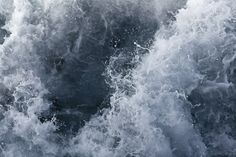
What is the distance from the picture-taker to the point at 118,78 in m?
14.9

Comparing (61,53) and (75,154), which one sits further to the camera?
(61,53)

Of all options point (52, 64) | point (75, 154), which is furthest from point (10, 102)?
point (75, 154)

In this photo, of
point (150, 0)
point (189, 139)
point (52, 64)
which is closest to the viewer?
point (189, 139)

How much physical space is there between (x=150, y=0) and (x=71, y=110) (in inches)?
217

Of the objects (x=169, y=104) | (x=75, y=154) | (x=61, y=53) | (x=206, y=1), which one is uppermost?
(x=206, y=1)

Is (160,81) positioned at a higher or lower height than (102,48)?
lower

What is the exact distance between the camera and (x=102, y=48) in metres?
15.5

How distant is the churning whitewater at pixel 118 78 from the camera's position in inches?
555

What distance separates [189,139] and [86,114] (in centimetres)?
379

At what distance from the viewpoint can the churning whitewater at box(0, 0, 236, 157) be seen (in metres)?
14.1

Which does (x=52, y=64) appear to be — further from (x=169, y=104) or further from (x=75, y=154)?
(x=169, y=104)

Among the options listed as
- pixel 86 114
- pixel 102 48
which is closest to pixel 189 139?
pixel 86 114

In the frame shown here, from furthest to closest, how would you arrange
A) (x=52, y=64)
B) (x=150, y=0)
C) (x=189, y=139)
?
(x=150, y=0) < (x=52, y=64) < (x=189, y=139)

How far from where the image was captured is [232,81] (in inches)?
577
